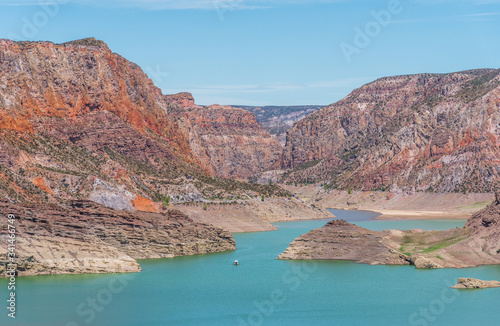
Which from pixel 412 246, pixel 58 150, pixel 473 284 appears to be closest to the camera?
pixel 473 284

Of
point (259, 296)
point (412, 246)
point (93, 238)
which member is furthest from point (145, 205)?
point (259, 296)

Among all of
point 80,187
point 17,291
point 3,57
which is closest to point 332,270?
point 17,291

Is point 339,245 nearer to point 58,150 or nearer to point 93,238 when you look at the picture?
point 93,238

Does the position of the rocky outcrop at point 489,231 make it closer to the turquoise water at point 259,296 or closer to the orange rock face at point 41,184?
the turquoise water at point 259,296

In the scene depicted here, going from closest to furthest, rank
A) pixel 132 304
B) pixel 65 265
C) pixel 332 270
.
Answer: pixel 132 304
pixel 65 265
pixel 332 270

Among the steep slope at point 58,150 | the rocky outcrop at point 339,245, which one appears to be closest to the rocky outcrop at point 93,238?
the steep slope at point 58,150

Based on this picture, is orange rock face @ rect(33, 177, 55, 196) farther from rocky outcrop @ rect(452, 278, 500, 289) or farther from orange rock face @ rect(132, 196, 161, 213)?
rocky outcrop @ rect(452, 278, 500, 289)

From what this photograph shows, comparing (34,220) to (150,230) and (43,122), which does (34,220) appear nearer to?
(150,230)
